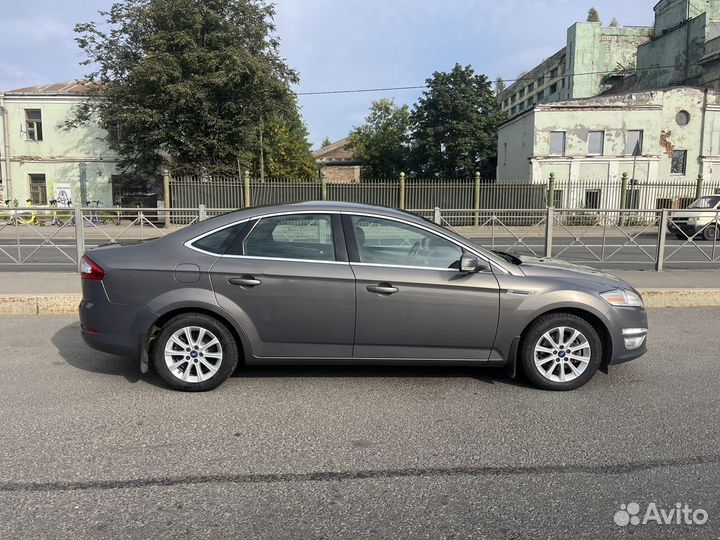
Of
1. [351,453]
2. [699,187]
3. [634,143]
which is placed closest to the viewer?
[351,453]

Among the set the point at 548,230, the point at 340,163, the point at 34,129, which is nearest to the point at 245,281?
the point at 548,230

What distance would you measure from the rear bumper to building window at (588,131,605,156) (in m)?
31.9

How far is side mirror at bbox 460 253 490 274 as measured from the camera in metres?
4.24

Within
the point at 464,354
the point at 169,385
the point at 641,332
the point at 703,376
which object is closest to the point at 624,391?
the point at 641,332

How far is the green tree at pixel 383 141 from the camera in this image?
4997cm

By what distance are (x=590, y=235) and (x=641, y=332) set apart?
7398 millimetres

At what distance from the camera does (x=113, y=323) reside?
4.35 m

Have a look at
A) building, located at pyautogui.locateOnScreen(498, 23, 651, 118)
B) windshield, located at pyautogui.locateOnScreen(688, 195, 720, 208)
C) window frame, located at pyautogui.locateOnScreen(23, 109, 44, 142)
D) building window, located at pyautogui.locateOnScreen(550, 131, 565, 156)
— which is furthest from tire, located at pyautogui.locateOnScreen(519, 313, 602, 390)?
building, located at pyautogui.locateOnScreen(498, 23, 651, 118)

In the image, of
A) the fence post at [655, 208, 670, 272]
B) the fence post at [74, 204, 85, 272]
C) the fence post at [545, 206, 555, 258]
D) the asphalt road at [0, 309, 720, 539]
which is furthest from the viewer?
the fence post at [545, 206, 555, 258]

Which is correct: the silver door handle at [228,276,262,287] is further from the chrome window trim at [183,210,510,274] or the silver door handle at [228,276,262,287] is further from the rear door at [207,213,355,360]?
the chrome window trim at [183,210,510,274]

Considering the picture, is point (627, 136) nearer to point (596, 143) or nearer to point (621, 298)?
point (596, 143)

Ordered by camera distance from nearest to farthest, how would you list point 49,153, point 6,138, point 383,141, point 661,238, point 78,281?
1. point 78,281
2. point 661,238
3. point 6,138
4. point 49,153
5. point 383,141

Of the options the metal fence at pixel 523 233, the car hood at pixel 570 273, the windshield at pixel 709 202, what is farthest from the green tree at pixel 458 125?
the car hood at pixel 570 273

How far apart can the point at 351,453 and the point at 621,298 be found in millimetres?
2679
